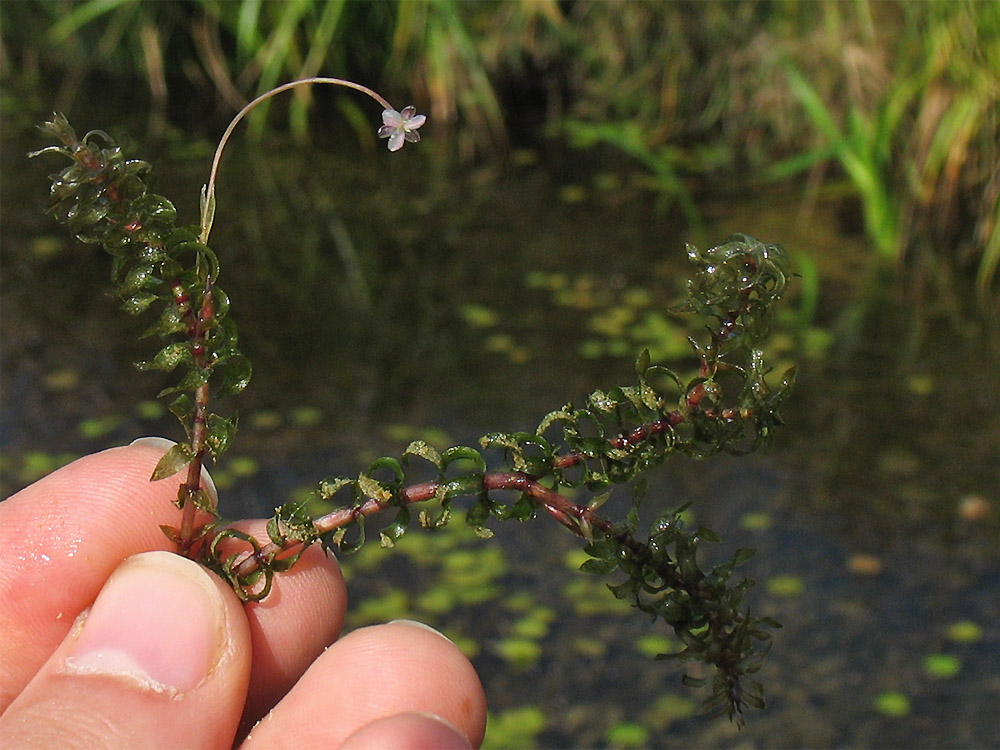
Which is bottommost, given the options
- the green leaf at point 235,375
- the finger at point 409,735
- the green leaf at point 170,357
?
the finger at point 409,735

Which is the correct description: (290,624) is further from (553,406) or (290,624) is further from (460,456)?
(553,406)

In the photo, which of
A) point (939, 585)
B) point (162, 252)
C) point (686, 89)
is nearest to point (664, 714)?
point (939, 585)

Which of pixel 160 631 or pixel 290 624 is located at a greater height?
pixel 160 631

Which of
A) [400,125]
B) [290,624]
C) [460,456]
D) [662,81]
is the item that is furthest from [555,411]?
[662,81]

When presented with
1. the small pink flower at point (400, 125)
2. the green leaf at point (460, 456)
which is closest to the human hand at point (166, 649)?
the green leaf at point (460, 456)

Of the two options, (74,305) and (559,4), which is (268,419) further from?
(559,4)

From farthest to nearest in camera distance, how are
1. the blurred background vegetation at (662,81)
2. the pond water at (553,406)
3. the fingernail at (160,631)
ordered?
1. the blurred background vegetation at (662,81)
2. the pond water at (553,406)
3. the fingernail at (160,631)

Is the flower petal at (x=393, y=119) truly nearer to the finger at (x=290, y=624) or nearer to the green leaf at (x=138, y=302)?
the green leaf at (x=138, y=302)
